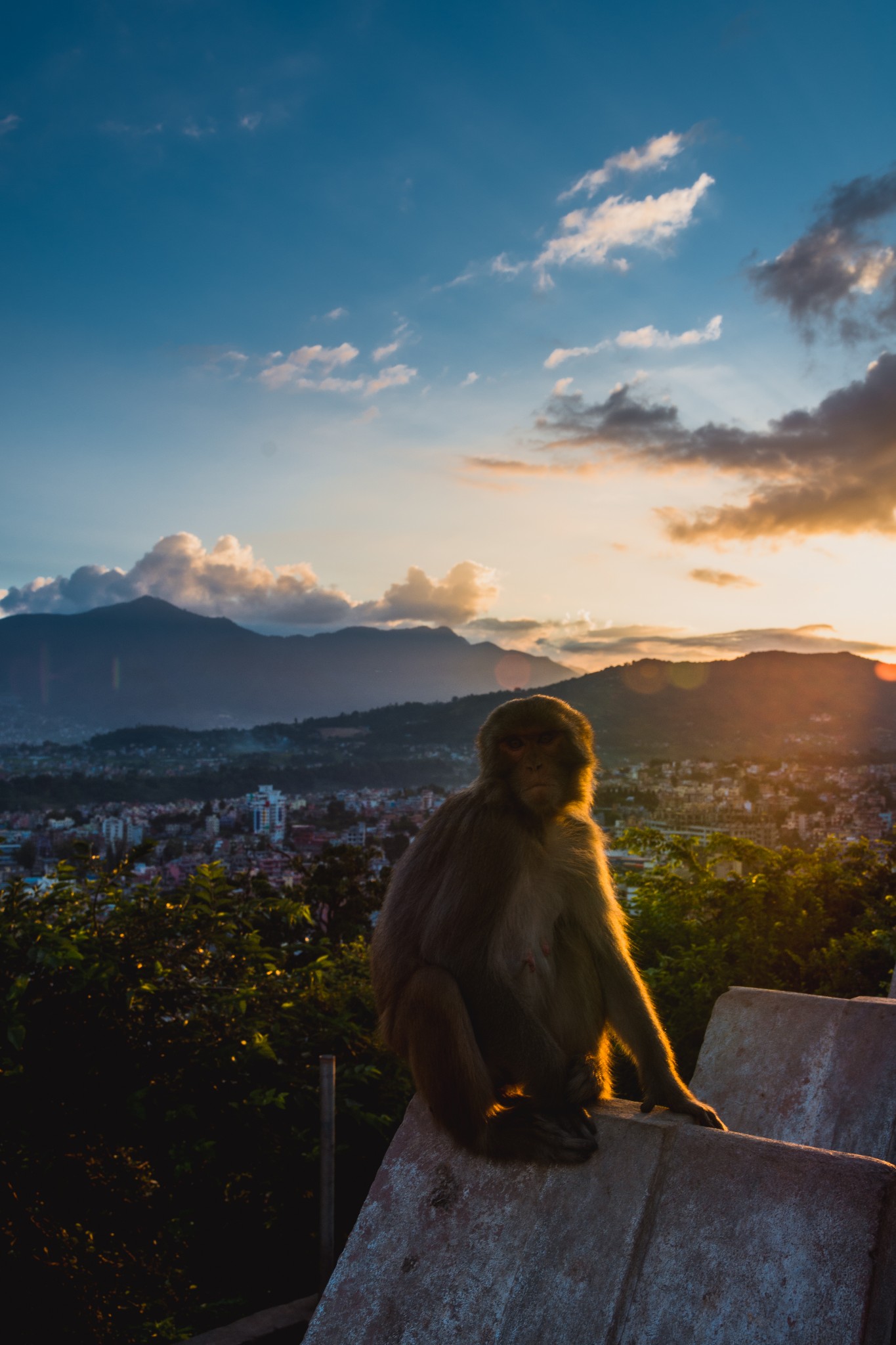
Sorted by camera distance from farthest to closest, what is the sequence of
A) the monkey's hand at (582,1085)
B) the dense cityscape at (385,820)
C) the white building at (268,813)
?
the white building at (268,813) < the dense cityscape at (385,820) < the monkey's hand at (582,1085)

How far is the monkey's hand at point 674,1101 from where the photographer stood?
312 centimetres

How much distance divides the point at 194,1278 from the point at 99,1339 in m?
0.89

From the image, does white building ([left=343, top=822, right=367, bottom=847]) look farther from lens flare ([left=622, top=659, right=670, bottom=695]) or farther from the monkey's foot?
lens flare ([left=622, top=659, right=670, bottom=695])

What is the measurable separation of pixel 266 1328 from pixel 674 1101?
2.15m

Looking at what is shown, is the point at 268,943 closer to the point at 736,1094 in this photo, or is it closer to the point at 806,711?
the point at 736,1094

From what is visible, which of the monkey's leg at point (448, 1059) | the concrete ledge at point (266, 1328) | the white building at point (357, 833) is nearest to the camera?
the monkey's leg at point (448, 1059)

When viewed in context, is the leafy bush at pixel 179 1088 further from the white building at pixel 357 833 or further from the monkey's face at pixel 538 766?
the white building at pixel 357 833

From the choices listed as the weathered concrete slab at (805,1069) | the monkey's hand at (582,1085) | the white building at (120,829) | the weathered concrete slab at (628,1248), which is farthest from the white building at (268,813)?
Result: the weathered concrete slab at (628,1248)

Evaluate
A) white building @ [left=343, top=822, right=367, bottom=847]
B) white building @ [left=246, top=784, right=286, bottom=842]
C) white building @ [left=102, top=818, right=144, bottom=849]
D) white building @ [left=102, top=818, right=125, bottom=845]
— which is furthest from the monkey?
white building @ [left=246, top=784, right=286, bottom=842]

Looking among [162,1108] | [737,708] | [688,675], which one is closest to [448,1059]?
[162,1108]

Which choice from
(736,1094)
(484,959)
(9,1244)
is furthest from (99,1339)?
(736,1094)

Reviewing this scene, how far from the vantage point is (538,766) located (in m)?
3.42

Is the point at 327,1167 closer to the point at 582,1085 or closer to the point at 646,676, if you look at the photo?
the point at 582,1085

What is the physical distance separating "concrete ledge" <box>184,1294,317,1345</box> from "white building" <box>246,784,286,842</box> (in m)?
8.95
